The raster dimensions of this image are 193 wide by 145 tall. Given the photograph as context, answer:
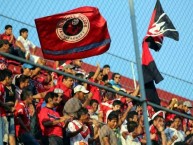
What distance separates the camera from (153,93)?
10.7 meters

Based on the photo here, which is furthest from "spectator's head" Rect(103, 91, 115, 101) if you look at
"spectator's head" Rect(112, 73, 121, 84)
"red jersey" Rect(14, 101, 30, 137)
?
"red jersey" Rect(14, 101, 30, 137)

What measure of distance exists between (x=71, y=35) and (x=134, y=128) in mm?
2747

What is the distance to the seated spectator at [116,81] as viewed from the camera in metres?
14.9

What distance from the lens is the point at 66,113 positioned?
465 inches

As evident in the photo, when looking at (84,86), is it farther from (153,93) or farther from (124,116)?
(153,93)

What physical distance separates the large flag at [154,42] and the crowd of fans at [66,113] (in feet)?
1.15

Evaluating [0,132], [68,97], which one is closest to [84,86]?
[68,97]

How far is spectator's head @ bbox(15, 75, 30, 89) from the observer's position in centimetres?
1205

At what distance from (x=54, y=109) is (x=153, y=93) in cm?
174

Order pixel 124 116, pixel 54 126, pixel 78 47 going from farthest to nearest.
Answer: pixel 124 116, pixel 54 126, pixel 78 47

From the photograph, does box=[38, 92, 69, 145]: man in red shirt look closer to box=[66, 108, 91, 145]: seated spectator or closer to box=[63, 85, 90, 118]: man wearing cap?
box=[66, 108, 91, 145]: seated spectator

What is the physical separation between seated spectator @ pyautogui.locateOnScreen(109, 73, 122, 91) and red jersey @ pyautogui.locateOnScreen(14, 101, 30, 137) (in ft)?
12.8

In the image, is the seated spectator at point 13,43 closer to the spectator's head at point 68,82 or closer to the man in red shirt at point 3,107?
the spectator's head at point 68,82

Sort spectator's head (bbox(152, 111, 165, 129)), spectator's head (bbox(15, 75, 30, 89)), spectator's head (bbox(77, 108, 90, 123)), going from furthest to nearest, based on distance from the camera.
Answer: spectator's head (bbox(152, 111, 165, 129)), spectator's head (bbox(15, 75, 30, 89)), spectator's head (bbox(77, 108, 90, 123))
